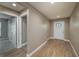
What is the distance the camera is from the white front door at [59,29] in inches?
69.8

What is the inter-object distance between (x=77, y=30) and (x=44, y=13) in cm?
90

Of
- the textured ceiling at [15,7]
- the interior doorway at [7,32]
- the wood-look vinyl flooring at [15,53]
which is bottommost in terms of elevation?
the wood-look vinyl flooring at [15,53]

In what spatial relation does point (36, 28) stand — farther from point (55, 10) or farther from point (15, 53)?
point (15, 53)

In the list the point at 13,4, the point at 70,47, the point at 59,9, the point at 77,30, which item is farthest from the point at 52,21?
the point at 13,4

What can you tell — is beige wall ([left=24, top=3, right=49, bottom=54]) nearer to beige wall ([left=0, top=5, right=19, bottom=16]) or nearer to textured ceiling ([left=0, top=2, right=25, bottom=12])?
textured ceiling ([left=0, top=2, right=25, bottom=12])

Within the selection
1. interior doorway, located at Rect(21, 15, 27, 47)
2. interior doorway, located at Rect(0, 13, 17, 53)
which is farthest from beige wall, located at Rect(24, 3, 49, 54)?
interior doorway, located at Rect(0, 13, 17, 53)

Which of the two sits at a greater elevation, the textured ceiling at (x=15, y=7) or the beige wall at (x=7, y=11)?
the textured ceiling at (x=15, y=7)

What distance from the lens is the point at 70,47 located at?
1940mm

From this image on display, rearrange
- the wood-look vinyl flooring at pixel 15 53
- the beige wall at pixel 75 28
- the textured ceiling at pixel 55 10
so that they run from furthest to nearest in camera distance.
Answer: the beige wall at pixel 75 28 < the textured ceiling at pixel 55 10 < the wood-look vinyl flooring at pixel 15 53

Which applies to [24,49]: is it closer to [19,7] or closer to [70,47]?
[19,7]

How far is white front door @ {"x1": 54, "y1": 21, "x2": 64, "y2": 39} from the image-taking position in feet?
5.82

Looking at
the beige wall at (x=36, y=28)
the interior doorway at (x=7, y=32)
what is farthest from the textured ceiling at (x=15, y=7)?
the beige wall at (x=36, y=28)

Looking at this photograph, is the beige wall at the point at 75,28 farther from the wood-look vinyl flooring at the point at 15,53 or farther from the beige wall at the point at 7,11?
the beige wall at the point at 7,11

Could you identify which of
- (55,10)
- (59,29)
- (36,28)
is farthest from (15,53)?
(55,10)
